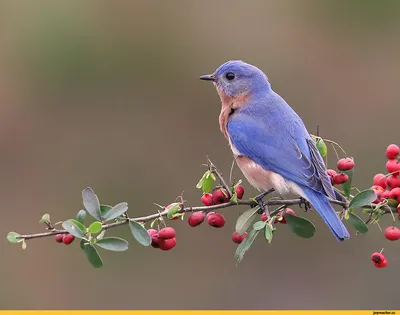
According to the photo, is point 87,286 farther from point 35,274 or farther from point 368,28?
point 368,28

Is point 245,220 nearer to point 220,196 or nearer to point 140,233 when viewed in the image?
point 220,196

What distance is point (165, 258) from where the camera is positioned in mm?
8555

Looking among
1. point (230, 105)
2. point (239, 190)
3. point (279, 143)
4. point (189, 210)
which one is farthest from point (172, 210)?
point (230, 105)

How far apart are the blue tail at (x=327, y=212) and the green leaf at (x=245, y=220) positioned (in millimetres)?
450

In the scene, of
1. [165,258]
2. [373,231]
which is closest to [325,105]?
[373,231]

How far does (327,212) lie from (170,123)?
4.82m

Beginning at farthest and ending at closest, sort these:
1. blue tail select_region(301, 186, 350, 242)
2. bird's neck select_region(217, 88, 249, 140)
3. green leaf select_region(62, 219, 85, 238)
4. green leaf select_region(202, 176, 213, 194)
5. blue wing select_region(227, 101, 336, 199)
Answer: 1. bird's neck select_region(217, 88, 249, 140)
2. blue wing select_region(227, 101, 336, 199)
3. blue tail select_region(301, 186, 350, 242)
4. green leaf select_region(202, 176, 213, 194)
5. green leaf select_region(62, 219, 85, 238)

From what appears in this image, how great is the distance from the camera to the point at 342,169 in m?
4.19

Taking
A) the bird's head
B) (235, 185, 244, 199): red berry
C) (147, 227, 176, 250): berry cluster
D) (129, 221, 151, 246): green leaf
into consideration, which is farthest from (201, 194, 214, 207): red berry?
the bird's head

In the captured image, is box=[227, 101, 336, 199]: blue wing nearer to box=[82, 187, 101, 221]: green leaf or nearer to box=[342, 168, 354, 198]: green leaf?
box=[342, 168, 354, 198]: green leaf

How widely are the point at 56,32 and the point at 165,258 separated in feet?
9.43

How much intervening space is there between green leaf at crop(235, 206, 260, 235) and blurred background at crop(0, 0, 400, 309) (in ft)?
13.1

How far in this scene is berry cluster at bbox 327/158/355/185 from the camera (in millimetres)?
4164

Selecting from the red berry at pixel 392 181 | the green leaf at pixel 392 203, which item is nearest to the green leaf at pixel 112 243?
the green leaf at pixel 392 203
